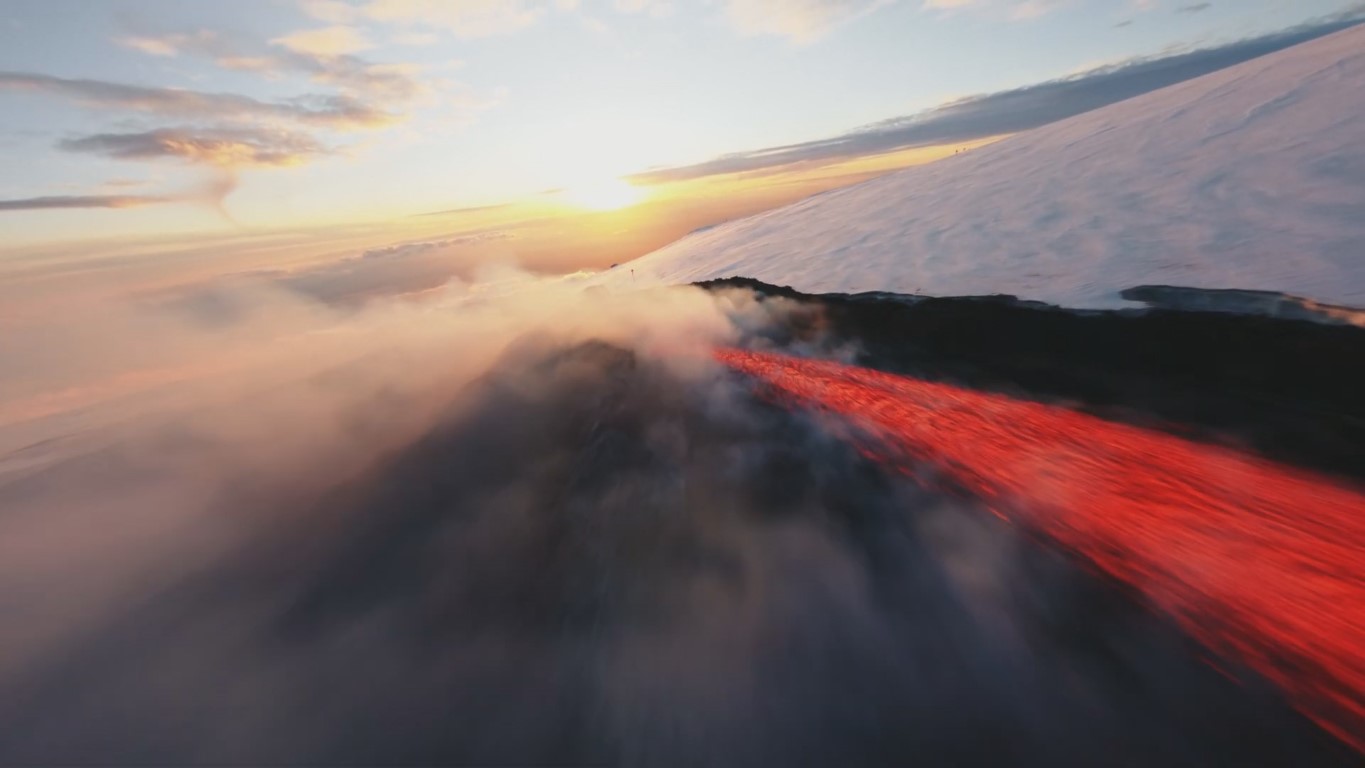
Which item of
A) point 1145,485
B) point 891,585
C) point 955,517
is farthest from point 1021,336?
point 891,585

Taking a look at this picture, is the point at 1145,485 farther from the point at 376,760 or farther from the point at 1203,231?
the point at 376,760

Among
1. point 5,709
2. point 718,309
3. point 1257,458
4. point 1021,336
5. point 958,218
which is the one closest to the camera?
point 1257,458

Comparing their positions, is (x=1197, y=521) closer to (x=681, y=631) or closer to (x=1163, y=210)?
(x=681, y=631)

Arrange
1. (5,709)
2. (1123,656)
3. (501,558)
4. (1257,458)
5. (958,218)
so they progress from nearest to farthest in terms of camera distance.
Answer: (1123,656) → (1257,458) → (501,558) → (5,709) → (958,218)

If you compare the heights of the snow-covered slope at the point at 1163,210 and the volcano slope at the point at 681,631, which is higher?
the snow-covered slope at the point at 1163,210

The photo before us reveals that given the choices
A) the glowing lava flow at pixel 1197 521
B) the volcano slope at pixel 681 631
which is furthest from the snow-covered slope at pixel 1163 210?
the glowing lava flow at pixel 1197 521

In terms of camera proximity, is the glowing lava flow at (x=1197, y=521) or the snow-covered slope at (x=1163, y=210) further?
the snow-covered slope at (x=1163, y=210)

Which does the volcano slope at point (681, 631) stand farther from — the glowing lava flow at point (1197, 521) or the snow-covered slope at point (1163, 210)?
the snow-covered slope at point (1163, 210)
